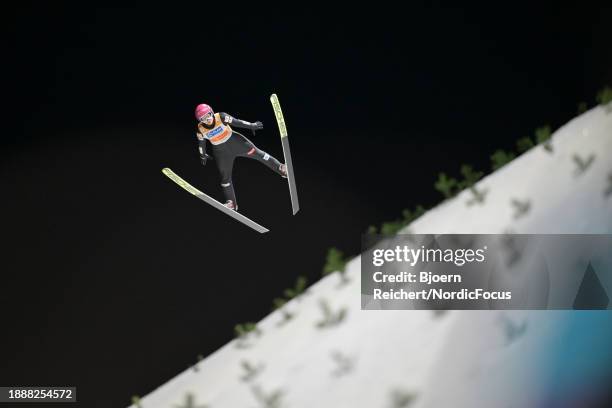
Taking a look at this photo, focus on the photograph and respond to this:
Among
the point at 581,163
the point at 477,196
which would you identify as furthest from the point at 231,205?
the point at 581,163

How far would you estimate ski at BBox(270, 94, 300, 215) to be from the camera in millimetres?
3125

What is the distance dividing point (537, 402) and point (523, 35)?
217 cm

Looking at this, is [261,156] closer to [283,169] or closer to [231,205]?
[283,169]

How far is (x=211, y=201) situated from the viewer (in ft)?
10.3

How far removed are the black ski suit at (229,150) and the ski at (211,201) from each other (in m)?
0.05

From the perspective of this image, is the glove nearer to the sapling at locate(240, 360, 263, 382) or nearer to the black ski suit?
the black ski suit

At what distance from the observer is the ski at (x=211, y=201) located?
3117 millimetres

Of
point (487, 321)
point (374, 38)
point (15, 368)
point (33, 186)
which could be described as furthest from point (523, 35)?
point (15, 368)

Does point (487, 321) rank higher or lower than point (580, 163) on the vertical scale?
lower

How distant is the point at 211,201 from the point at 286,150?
510 mm

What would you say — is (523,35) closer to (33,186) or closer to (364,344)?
(364,344)

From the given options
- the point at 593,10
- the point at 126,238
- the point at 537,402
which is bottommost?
the point at 537,402

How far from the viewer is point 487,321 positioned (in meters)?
1.76

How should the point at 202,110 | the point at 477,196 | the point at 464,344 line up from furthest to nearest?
the point at 202,110 → the point at 477,196 → the point at 464,344
